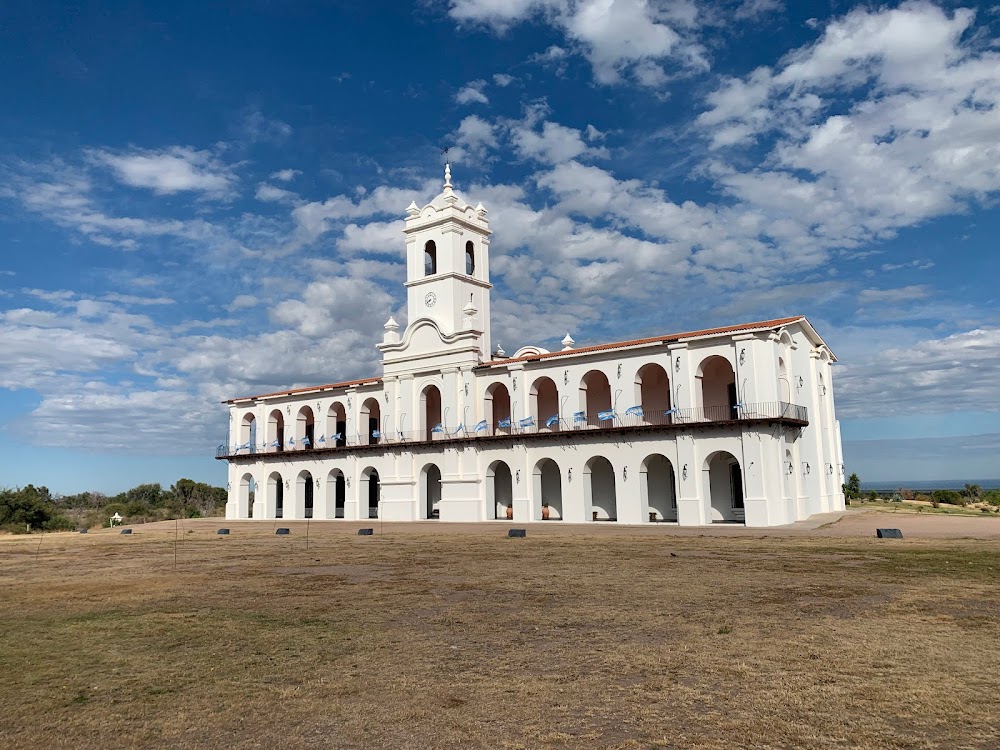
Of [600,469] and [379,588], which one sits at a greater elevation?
[600,469]

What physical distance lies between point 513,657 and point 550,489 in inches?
1334

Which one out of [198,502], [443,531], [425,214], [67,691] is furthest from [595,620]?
[198,502]

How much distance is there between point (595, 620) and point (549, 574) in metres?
5.45

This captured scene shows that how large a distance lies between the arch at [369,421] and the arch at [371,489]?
1969mm

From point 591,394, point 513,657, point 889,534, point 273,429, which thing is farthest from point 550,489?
point 513,657

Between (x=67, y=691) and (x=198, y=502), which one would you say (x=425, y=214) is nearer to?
(x=67, y=691)

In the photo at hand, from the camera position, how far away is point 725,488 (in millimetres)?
35906

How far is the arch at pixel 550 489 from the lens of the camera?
40.5m

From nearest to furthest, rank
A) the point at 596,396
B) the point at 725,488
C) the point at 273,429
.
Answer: the point at 725,488, the point at 596,396, the point at 273,429

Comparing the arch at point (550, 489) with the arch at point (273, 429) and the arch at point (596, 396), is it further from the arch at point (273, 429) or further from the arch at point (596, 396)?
the arch at point (273, 429)

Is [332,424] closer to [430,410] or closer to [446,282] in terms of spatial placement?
[430,410]

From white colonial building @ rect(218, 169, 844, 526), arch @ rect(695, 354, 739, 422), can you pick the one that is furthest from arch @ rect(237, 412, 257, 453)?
arch @ rect(695, 354, 739, 422)

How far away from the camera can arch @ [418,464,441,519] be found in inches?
1766

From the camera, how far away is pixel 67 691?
24.5 ft
